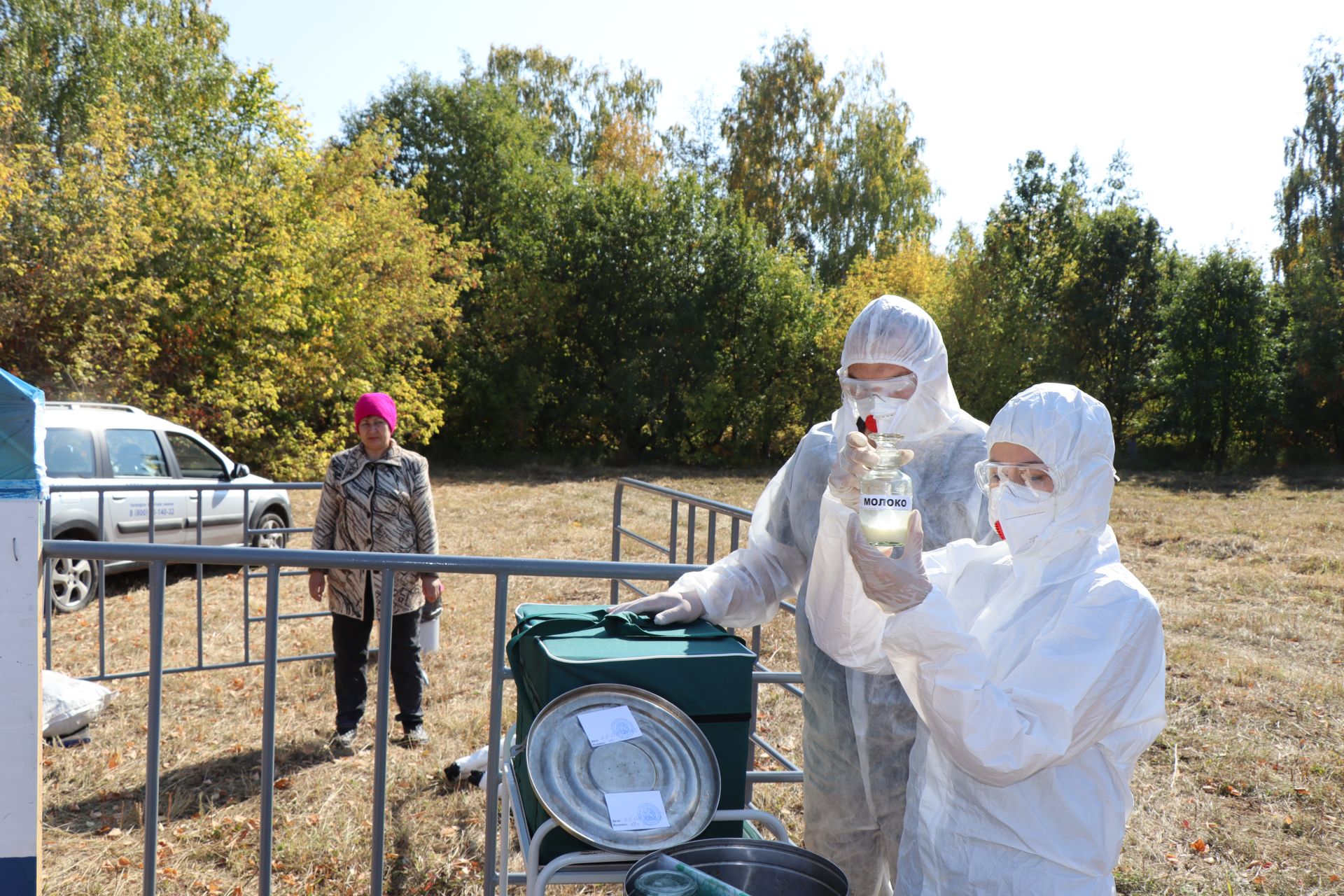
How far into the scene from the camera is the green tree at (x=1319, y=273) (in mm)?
23609

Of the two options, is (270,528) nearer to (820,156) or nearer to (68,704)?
(68,704)

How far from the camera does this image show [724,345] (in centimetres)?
2441

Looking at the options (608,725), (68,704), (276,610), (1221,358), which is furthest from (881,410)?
(1221,358)

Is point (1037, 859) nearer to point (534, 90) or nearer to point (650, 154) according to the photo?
point (650, 154)

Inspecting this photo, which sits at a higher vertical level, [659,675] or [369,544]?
[659,675]

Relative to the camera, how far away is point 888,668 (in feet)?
7.66

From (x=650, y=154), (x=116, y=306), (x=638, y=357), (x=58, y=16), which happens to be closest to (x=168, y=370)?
(x=116, y=306)

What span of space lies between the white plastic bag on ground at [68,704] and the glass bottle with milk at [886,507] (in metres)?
5.01

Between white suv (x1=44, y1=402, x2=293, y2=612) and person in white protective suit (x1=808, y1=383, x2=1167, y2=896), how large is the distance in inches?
A: 266

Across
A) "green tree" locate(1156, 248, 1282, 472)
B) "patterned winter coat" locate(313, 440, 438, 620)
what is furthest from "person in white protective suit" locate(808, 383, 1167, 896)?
"green tree" locate(1156, 248, 1282, 472)

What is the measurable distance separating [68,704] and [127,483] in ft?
Answer: 11.8

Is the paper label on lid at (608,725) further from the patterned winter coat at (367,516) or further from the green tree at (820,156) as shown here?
the green tree at (820,156)

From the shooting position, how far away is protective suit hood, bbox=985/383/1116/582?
1788mm

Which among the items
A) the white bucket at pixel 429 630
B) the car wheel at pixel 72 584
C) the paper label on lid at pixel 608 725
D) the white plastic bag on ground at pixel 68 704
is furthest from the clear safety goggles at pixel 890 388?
the car wheel at pixel 72 584
